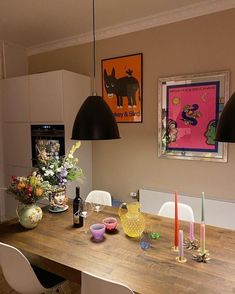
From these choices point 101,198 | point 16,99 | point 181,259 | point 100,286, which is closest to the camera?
point 100,286

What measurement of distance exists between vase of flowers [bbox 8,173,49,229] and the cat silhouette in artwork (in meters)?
1.64

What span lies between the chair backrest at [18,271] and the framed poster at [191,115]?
1.89m

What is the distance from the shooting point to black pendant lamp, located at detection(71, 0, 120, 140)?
5.42 feet

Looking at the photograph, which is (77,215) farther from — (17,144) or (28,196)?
(17,144)

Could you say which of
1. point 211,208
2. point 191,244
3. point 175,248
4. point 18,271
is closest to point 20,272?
point 18,271

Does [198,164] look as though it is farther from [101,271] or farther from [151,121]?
[101,271]

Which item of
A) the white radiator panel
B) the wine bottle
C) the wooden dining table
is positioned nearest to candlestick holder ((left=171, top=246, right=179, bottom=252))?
the wooden dining table

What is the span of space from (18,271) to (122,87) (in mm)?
2284

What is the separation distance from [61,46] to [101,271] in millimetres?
3128

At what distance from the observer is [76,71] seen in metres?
3.46

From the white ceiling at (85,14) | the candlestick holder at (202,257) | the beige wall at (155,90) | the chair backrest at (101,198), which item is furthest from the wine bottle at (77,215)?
the white ceiling at (85,14)

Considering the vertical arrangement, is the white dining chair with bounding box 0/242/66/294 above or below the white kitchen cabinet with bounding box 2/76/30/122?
below

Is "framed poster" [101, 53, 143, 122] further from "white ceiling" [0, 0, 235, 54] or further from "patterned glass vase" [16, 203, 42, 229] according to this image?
"patterned glass vase" [16, 203, 42, 229]

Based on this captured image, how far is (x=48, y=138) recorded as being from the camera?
316 centimetres
